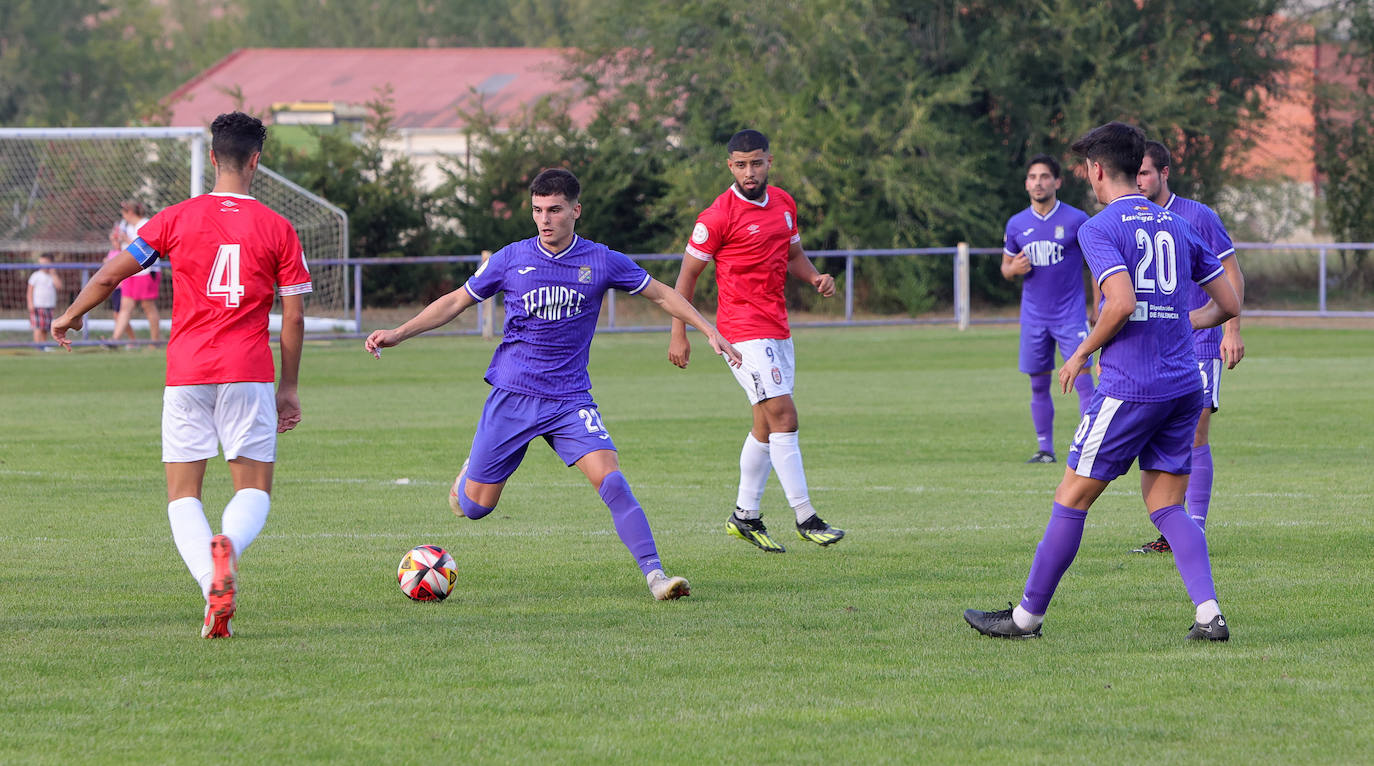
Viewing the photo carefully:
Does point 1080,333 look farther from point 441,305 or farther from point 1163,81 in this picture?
point 1163,81

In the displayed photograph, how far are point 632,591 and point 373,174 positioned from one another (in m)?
29.0

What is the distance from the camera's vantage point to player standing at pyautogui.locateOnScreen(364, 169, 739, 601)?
7.01 metres

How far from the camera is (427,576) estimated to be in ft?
22.5

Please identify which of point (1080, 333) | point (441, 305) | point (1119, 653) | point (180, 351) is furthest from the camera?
point (1080, 333)

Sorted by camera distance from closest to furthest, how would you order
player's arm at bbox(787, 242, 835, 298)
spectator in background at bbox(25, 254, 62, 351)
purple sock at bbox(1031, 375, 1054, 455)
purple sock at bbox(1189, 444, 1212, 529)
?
purple sock at bbox(1189, 444, 1212, 529), player's arm at bbox(787, 242, 835, 298), purple sock at bbox(1031, 375, 1054, 455), spectator in background at bbox(25, 254, 62, 351)

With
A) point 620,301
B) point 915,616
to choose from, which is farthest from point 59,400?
point 620,301

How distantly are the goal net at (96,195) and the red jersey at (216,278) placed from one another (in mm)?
23270

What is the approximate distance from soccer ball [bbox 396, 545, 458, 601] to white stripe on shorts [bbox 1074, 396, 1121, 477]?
2.68m

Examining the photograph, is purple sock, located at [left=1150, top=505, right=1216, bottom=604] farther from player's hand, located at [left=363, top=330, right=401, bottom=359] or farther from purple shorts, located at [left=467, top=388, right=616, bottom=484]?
player's hand, located at [left=363, top=330, right=401, bottom=359]

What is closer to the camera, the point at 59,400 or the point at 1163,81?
the point at 59,400

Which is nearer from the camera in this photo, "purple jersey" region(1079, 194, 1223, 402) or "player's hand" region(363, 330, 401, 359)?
"purple jersey" region(1079, 194, 1223, 402)

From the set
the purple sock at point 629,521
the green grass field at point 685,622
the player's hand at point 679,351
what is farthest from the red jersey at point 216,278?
the player's hand at point 679,351

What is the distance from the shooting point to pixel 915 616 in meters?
6.47

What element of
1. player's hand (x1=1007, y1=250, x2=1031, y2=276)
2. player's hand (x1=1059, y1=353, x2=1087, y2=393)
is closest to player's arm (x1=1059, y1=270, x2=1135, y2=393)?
player's hand (x1=1059, y1=353, x2=1087, y2=393)
